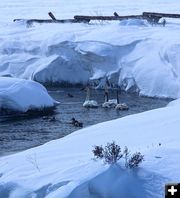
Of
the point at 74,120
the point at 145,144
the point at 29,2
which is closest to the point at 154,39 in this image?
the point at 74,120

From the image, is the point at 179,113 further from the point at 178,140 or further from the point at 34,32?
the point at 34,32

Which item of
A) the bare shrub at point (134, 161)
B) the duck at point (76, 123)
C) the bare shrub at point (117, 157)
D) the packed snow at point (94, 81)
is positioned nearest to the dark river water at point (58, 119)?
the duck at point (76, 123)

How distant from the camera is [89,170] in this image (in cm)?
842

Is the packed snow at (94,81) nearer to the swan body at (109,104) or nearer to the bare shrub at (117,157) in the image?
the bare shrub at (117,157)

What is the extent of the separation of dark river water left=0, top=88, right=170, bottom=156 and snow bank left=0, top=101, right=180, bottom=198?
3.95 m

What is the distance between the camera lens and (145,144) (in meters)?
10.2

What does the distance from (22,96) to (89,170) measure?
12.9 meters

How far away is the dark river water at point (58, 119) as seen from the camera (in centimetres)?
1591

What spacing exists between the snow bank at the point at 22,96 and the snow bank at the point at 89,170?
945 cm

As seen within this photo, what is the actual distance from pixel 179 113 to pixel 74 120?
18.8ft

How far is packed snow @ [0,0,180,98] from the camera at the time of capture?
24266 millimetres

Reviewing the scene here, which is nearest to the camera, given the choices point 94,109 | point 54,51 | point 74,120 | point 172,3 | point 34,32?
point 74,120

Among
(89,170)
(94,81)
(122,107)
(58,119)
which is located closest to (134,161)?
(89,170)

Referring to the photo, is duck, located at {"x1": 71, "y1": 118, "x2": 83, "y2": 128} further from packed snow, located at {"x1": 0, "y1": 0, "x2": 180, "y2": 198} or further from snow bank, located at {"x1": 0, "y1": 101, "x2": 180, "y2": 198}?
snow bank, located at {"x1": 0, "y1": 101, "x2": 180, "y2": 198}
